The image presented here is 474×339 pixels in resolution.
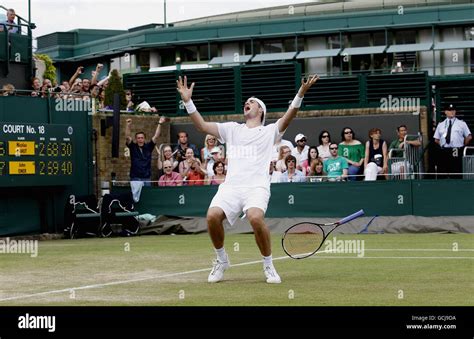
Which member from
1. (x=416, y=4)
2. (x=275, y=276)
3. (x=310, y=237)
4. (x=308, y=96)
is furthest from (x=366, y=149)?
(x=416, y=4)

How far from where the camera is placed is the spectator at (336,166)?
24125 millimetres

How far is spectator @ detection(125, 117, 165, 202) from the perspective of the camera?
25453 millimetres

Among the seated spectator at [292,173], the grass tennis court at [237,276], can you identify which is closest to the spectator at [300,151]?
the seated spectator at [292,173]

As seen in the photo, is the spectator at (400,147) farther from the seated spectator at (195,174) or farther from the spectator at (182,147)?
the spectator at (182,147)

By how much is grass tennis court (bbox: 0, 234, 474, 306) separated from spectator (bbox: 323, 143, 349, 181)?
410 centimetres

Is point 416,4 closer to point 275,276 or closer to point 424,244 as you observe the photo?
point 424,244

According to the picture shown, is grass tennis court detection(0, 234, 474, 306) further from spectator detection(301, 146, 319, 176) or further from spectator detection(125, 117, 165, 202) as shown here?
spectator detection(125, 117, 165, 202)

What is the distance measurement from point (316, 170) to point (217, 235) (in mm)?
12062

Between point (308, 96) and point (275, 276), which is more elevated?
point (308, 96)

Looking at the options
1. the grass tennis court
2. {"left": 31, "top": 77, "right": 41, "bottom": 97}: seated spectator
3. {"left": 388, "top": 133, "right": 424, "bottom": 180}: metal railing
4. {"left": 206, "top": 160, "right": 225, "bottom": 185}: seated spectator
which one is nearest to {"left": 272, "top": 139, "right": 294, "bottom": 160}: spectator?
{"left": 206, "top": 160, "right": 225, "bottom": 185}: seated spectator

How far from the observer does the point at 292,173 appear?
80.1 feet
